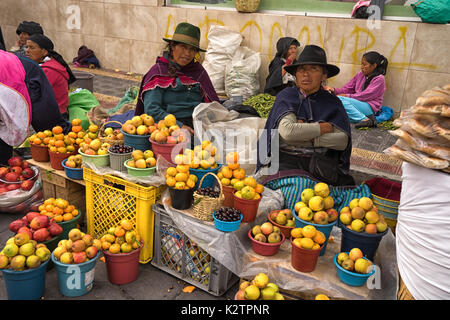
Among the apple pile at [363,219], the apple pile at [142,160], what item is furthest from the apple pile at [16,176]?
the apple pile at [363,219]

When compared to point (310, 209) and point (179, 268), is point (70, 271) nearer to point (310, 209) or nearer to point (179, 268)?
point (179, 268)

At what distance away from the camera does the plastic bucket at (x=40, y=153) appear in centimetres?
392

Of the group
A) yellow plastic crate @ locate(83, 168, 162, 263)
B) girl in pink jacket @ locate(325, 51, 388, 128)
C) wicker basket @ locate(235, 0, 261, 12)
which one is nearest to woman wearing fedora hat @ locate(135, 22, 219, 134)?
yellow plastic crate @ locate(83, 168, 162, 263)

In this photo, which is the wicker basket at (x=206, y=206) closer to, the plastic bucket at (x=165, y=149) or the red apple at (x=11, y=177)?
the plastic bucket at (x=165, y=149)

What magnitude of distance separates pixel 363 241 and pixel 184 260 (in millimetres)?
1366

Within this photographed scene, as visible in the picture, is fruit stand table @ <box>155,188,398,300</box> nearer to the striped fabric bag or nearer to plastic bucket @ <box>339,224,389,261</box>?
plastic bucket @ <box>339,224,389,261</box>

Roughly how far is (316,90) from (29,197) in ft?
10.0

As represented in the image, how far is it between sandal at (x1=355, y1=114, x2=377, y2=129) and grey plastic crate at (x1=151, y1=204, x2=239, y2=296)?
3726 millimetres

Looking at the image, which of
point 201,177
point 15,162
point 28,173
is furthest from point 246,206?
point 15,162

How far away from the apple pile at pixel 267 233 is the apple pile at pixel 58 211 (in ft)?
5.42

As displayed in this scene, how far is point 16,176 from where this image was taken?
3842 mm

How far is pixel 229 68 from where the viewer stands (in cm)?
711

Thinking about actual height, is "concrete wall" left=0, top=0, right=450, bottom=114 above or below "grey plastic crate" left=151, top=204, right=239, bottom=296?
above

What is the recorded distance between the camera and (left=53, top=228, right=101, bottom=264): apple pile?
2.70 meters
